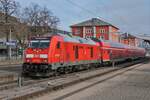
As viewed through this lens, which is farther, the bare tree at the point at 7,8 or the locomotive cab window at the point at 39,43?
the bare tree at the point at 7,8

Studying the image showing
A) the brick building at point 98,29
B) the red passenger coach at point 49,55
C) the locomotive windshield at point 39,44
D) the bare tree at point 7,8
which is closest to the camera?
the red passenger coach at point 49,55

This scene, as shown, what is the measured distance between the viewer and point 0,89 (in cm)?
1831

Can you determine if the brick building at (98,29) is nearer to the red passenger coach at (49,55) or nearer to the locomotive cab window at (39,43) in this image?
the red passenger coach at (49,55)

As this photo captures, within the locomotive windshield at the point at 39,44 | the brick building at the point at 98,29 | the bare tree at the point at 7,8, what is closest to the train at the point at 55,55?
the locomotive windshield at the point at 39,44

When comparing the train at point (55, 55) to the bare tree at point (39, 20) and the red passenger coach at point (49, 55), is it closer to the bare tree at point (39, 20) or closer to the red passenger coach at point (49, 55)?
the red passenger coach at point (49, 55)

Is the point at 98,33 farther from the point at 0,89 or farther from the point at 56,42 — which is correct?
the point at 0,89

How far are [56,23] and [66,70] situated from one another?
2235 inches

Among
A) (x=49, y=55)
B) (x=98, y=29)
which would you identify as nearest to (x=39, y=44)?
(x=49, y=55)

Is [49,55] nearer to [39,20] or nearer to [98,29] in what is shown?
[39,20]

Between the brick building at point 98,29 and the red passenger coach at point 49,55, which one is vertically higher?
the brick building at point 98,29

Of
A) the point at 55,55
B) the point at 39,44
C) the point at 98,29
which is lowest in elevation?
the point at 55,55

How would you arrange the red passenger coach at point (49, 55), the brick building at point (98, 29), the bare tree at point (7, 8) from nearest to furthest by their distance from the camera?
the red passenger coach at point (49, 55) → the bare tree at point (7, 8) → the brick building at point (98, 29)

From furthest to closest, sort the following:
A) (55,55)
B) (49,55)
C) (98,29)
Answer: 1. (98,29)
2. (55,55)
3. (49,55)

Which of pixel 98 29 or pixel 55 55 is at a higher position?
pixel 98 29
